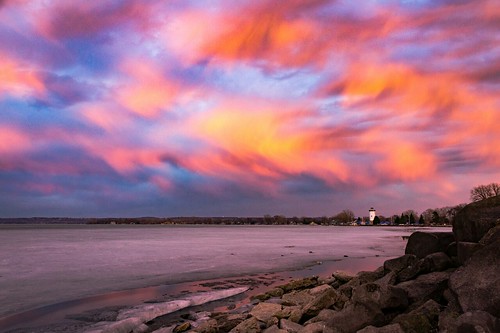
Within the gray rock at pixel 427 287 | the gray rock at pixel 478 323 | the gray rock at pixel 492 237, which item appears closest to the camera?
the gray rock at pixel 478 323

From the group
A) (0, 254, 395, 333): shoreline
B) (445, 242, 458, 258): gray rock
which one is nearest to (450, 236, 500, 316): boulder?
(445, 242, 458, 258): gray rock

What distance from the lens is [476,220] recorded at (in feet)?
30.8

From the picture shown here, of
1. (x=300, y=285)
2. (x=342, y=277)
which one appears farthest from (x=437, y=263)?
(x=300, y=285)

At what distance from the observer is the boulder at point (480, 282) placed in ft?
21.2

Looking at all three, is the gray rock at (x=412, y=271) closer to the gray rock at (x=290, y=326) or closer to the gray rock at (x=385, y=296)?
the gray rock at (x=385, y=296)

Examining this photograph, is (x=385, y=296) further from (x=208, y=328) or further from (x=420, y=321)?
(x=208, y=328)

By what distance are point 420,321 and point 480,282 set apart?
3.94 ft

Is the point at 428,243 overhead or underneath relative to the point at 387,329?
overhead

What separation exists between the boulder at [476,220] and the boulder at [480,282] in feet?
7.34

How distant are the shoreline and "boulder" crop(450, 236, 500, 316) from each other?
7.48 m

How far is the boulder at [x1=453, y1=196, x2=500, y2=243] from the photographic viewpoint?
360 inches

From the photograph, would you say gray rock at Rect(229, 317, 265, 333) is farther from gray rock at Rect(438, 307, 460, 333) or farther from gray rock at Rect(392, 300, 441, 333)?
gray rock at Rect(438, 307, 460, 333)

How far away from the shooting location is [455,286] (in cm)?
706

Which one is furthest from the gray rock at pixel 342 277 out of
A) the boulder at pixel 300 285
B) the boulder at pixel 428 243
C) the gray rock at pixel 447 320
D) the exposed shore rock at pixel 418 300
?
the gray rock at pixel 447 320
